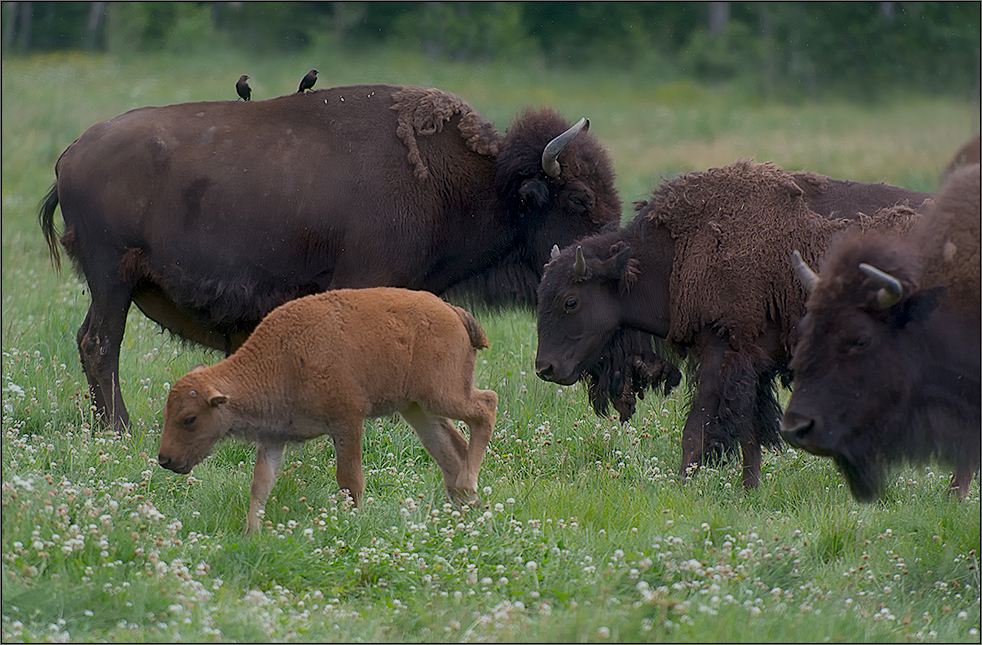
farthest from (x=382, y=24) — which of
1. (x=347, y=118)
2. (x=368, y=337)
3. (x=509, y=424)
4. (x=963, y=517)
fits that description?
(x=963, y=517)

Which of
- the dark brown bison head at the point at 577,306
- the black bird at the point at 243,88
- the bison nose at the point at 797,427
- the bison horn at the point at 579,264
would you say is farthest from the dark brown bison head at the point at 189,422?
the black bird at the point at 243,88

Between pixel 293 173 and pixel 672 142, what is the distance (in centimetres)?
1238

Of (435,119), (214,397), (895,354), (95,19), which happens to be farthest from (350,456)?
(95,19)

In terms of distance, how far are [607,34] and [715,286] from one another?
9.74 meters

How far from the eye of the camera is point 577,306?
19.4ft

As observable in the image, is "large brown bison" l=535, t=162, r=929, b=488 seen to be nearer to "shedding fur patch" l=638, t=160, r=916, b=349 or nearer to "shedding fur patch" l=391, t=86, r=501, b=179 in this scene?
"shedding fur patch" l=638, t=160, r=916, b=349

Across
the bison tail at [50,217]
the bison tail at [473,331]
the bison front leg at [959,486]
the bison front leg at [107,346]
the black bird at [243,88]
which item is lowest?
the bison front leg at [107,346]

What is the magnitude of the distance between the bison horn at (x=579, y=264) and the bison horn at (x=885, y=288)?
1.77 meters

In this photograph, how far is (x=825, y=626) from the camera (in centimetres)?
386

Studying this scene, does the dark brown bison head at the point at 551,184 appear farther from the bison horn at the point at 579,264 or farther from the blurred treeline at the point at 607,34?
the blurred treeline at the point at 607,34

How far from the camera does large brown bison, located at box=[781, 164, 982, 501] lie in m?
4.34

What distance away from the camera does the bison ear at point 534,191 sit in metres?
6.68

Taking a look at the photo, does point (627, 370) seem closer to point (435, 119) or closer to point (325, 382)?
point (435, 119)

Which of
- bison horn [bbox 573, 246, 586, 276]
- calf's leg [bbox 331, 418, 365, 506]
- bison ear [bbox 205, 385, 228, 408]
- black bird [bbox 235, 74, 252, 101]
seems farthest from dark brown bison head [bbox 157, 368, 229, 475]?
black bird [bbox 235, 74, 252, 101]
